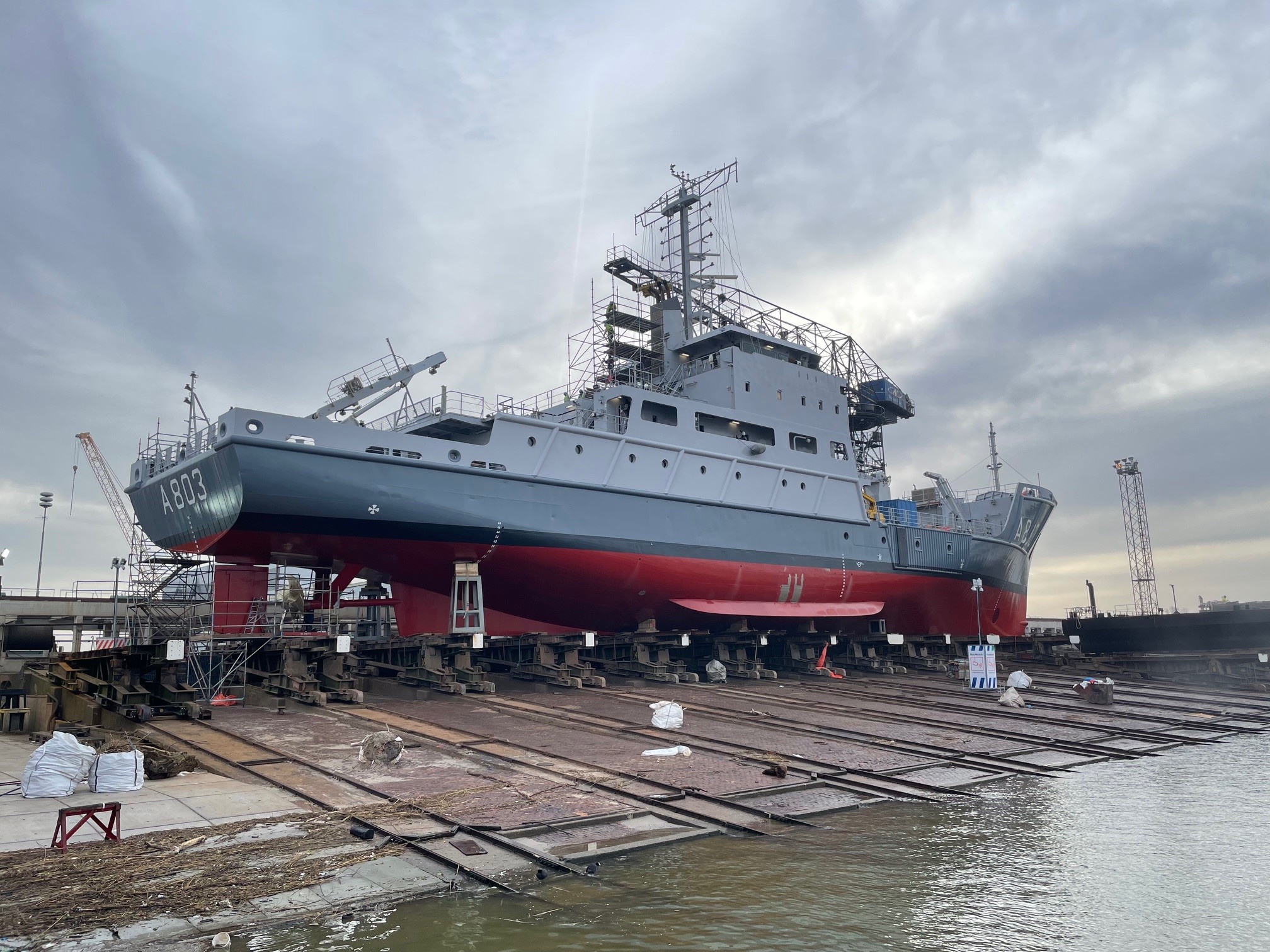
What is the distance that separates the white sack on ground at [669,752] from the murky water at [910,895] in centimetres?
264

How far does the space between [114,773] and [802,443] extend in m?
19.3

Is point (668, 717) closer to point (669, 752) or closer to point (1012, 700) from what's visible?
point (669, 752)

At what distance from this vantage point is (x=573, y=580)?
57.7 ft

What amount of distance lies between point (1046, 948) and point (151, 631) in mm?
15982

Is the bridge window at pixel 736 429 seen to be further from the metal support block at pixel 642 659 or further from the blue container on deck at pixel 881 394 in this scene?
the blue container on deck at pixel 881 394

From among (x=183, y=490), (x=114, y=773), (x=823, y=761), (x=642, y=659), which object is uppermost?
(x=183, y=490)

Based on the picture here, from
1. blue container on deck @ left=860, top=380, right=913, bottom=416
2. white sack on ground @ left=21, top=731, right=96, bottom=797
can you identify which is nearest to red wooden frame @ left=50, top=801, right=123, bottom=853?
white sack on ground @ left=21, top=731, right=96, bottom=797

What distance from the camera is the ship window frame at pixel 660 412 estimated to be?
19.9m

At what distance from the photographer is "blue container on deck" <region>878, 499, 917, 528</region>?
85.5 feet

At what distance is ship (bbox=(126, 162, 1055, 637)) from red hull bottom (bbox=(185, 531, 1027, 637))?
0.05 m

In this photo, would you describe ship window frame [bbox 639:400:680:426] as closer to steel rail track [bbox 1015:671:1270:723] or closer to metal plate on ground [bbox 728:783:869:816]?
metal plate on ground [bbox 728:783:869:816]

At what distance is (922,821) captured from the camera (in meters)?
7.98

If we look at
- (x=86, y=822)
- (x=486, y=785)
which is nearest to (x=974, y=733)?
(x=486, y=785)

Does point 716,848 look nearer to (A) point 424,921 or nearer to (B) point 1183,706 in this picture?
(A) point 424,921
